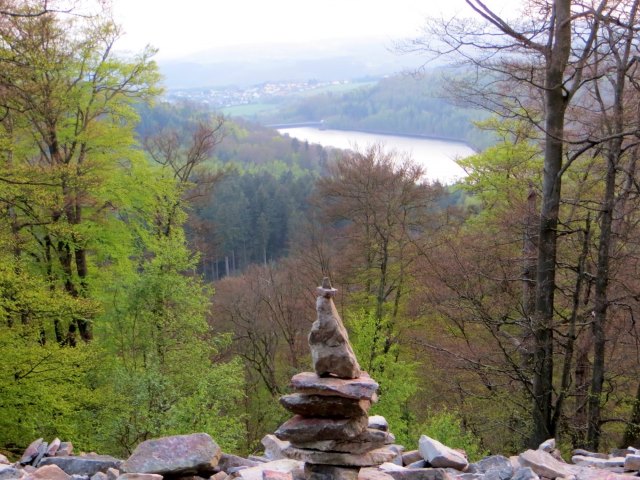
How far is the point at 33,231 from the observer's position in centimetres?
1841

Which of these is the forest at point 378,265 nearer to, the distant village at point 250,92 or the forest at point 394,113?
the forest at point 394,113

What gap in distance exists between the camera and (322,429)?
260 inches

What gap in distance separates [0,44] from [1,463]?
1112 cm

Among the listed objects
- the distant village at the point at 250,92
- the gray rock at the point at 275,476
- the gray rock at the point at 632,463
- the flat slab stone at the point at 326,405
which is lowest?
the gray rock at the point at 632,463

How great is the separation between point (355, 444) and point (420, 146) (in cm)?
6822

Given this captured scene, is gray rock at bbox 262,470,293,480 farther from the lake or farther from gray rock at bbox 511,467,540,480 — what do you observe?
the lake

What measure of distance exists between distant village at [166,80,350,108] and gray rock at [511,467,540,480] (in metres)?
149

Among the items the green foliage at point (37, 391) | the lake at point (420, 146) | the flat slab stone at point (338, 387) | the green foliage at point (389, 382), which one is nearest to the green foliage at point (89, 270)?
the green foliage at point (37, 391)

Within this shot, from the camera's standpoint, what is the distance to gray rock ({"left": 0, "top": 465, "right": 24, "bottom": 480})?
23.2ft

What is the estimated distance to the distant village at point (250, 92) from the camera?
15825 centimetres

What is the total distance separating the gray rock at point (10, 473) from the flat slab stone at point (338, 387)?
128 inches

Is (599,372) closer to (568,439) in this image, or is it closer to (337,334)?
(568,439)

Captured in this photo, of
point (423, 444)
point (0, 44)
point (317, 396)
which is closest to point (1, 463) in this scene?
point (317, 396)

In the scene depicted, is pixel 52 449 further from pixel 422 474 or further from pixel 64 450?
pixel 422 474
